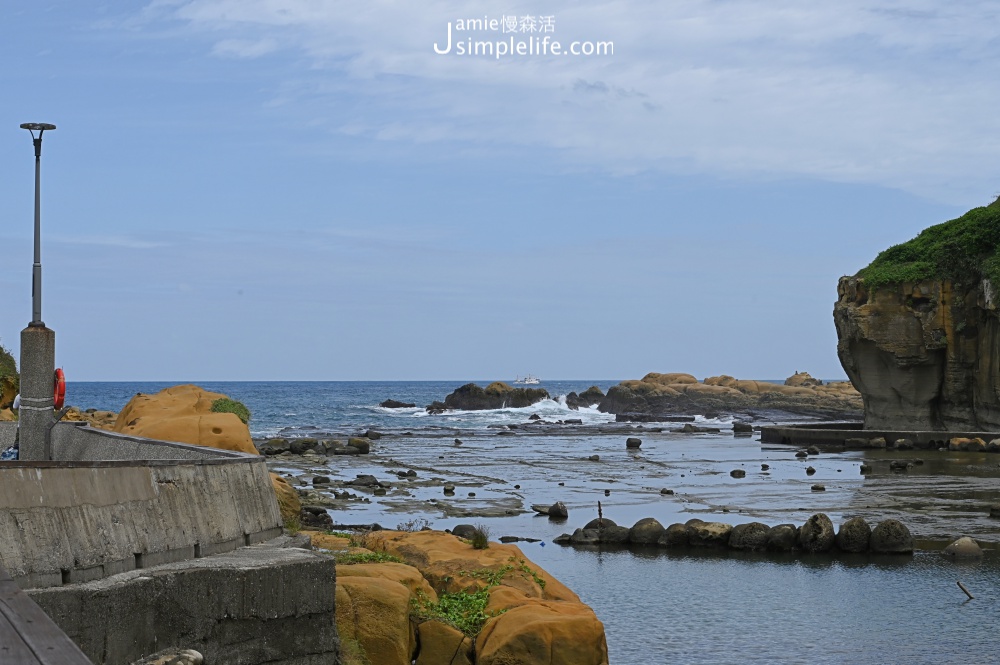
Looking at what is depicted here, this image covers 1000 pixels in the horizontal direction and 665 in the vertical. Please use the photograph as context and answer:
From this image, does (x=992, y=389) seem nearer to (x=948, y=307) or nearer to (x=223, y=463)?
(x=948, y=307)

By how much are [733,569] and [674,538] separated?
381cm

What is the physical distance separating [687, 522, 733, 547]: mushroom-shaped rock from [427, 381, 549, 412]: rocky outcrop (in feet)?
365

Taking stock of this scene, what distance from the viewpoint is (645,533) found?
35.0m

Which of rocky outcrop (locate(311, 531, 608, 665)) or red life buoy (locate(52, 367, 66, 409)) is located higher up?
red life buoy (locate(52, 367, 66, 409))

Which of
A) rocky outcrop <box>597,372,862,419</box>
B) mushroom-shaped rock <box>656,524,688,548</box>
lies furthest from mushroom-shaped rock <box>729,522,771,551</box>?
rocky outcrop <box>597,372,862,419</box>

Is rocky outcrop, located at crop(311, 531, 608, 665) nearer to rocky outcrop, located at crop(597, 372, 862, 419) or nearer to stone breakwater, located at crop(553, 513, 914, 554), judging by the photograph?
stone breakwater, located at crop(553, 513, 914, 554)

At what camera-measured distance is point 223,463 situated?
1360cm

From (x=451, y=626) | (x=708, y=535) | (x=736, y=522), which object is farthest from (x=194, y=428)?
(x=736, y=522)

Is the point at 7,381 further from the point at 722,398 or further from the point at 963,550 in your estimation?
the point at 722,398

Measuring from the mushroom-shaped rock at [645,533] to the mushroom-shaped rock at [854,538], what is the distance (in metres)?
5.55

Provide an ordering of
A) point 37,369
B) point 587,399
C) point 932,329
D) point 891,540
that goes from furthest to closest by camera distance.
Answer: point 587,399 → point 932,329 → point 891,540 → point 37,369

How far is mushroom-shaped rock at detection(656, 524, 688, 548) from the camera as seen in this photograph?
34.5 metres

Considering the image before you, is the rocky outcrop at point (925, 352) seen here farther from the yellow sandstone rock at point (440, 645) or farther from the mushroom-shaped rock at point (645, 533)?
the yellow sandstone rock at point (440, 645)

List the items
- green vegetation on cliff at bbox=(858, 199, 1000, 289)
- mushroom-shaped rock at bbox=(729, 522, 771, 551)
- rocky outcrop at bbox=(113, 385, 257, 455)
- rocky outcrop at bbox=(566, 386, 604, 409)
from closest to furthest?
rocky outcrop at bbox=(113, 385, 257, 455)
mushroom-shaped rock at bbox=(729, 522, 771, 551)
green vegetation on cliff at bbox=(858, 199, 1000, 289)
rocky outcrop at bbox=(566, 386, 604, 409)
